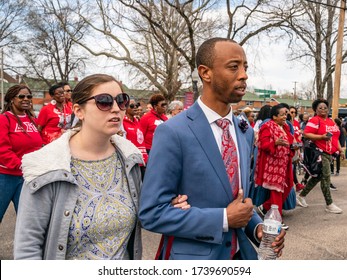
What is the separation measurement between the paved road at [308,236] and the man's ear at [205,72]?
9.52ft

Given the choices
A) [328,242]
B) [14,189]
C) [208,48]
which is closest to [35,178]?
[208,48]

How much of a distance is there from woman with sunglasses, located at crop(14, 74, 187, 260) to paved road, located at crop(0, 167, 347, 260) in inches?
101

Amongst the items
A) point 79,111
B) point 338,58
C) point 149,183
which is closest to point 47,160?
point 79,111

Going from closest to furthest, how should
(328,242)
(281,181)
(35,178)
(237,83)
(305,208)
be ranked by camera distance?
(35,178) → (237,83) → (328,242) → (281,181) → (305,208)

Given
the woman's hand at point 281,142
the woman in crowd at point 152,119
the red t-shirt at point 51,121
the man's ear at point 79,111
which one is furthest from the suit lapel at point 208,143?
the woman in crowd at point 152,119

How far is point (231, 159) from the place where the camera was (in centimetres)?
185

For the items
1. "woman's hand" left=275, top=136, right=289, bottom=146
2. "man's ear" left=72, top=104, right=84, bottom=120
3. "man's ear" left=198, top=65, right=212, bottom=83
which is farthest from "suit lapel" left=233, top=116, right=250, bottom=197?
"woman's hand" left=275, top=136, right=289, bottom=146

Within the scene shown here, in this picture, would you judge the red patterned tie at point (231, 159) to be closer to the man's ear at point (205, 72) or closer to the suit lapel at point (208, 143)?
the suit lapel at point (208, 143)

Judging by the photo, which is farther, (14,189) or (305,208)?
(305,208)

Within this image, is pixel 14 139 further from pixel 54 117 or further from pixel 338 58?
pixel 338 58

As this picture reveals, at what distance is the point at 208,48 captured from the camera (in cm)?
188

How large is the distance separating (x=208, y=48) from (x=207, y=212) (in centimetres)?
81

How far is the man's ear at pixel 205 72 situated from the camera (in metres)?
1.88
